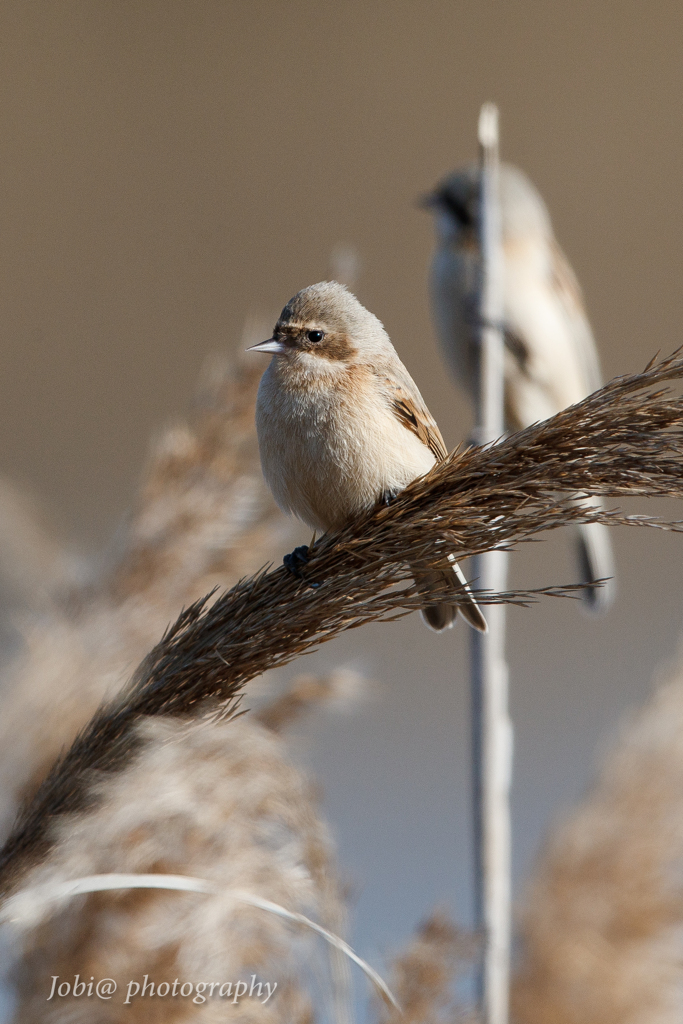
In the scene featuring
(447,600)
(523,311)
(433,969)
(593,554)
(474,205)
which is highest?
(474,205)

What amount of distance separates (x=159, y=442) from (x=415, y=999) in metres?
1.36

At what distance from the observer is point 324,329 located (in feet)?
6.17

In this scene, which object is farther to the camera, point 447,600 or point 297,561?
point 297,561

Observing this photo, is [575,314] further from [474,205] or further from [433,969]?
[433,969]

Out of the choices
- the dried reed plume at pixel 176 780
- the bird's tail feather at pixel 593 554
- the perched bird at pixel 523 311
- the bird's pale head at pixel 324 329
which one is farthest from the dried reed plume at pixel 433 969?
the bird's tail feather at pixel 593 554

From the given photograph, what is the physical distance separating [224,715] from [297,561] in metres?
0.31

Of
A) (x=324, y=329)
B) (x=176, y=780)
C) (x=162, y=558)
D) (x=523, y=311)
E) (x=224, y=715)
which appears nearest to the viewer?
(x=224, y=715)

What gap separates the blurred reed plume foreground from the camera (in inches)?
51.5

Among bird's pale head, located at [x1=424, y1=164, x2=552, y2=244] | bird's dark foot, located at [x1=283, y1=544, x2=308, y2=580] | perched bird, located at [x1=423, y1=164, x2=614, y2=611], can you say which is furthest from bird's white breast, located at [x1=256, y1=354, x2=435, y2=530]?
bird's pale head, located at [x1=424, y1=164, x2=552, y2=244]

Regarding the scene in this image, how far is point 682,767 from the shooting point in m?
2.29

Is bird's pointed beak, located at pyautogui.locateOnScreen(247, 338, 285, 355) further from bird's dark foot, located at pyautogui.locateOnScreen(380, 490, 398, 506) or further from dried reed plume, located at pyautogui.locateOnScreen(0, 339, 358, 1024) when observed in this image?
dried reed plume, located at pyautogui.locateOnScreen(0, 339, 358, 1024)

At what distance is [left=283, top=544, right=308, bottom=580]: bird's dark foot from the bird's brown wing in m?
0.42

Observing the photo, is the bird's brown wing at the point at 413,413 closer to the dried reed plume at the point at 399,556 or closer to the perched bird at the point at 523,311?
the dried reed plume at the point at 399,556

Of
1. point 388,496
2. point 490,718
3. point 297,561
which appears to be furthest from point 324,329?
point 490,718
